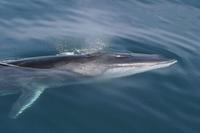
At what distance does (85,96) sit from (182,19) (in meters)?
12.6

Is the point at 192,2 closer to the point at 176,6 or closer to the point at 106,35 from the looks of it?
the point at 176,6

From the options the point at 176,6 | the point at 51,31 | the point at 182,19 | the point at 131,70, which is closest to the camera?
the point at 131,70

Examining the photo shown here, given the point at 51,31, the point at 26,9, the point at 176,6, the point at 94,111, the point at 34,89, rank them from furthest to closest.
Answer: the point at 176,6 → the point at 26,9 → the point at 51,31 → the point at 34,89 → the point at 94,111

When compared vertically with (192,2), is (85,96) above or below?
below

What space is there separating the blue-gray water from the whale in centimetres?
24

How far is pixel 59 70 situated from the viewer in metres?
14.6

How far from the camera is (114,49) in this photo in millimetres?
18453

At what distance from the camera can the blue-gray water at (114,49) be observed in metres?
12.7

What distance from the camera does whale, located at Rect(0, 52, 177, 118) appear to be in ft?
45.1

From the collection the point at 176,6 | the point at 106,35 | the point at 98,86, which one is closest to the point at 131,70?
the point at 98,86

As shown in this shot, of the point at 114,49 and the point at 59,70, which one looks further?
the point at 114,49

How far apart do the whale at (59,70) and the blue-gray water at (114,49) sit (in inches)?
9.3

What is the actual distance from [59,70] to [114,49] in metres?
4.28

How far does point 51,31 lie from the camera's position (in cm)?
1991
